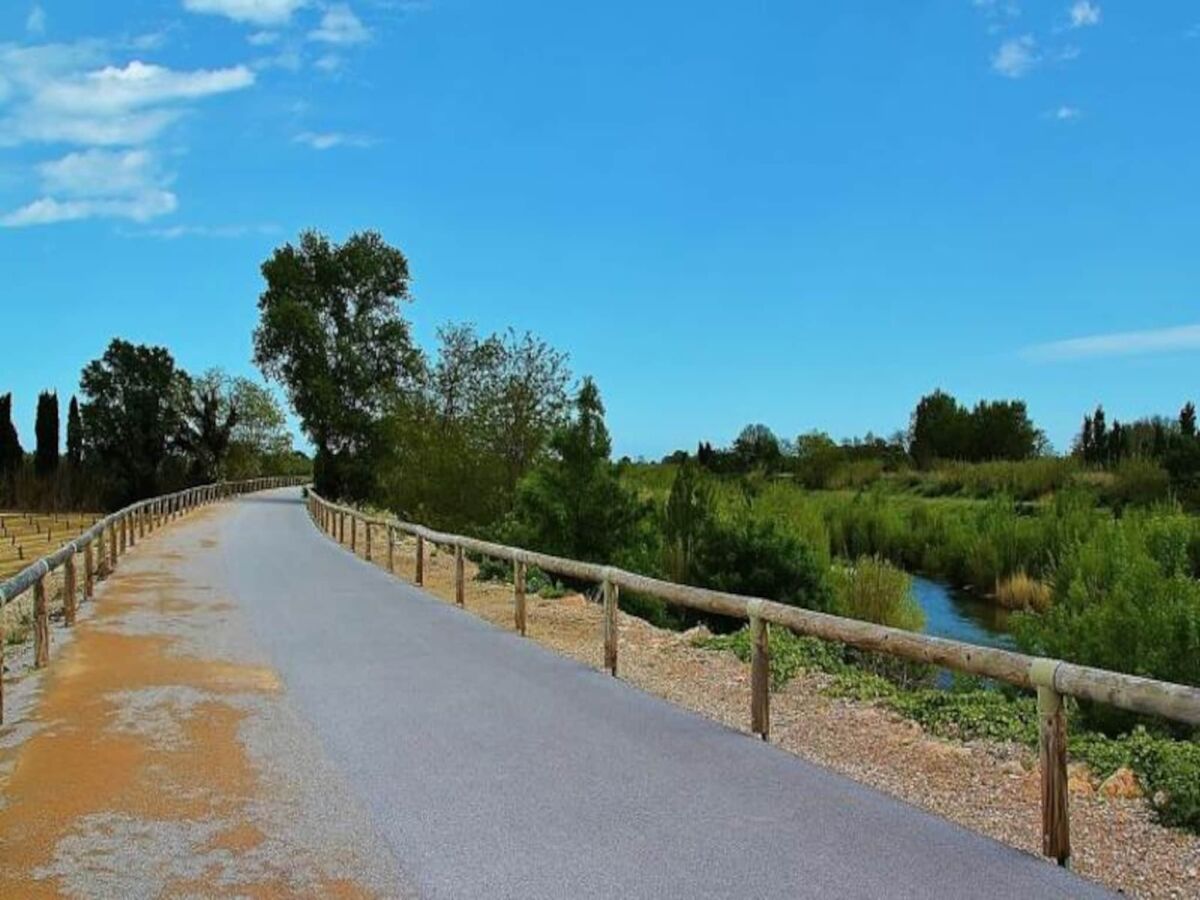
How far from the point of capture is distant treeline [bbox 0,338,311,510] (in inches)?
3152

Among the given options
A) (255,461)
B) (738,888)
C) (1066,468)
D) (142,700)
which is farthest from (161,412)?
(738,888)

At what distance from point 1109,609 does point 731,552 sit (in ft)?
25.8

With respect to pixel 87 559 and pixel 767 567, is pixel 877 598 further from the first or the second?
pixel 87 559

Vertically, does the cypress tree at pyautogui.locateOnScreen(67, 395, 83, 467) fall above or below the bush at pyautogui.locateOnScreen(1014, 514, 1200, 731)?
above

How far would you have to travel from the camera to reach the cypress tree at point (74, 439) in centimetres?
8713

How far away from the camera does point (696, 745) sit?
7.64m

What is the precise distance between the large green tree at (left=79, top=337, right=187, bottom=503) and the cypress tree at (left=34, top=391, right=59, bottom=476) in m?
2.19

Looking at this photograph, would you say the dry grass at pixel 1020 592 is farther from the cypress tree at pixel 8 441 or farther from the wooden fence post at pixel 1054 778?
the cypress tree at pixel 8 441

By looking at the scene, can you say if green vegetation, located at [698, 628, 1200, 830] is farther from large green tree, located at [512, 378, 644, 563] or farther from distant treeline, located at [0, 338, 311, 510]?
distant treeline, located at [0, 338, 311, 510]

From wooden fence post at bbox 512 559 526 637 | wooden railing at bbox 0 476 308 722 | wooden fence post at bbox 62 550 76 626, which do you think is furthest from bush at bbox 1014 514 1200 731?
wooden fence post at bbox 62 550 76 626

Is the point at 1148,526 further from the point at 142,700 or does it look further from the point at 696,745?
the point at 142,700

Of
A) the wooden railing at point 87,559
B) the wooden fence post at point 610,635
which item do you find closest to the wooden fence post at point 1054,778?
the wooden fence post at point 610,635

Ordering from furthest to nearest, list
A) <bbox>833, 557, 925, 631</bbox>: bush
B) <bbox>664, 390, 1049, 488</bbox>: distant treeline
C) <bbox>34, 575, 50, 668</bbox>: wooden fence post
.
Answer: <bbox>664, 390, 1049, 488</bbox>: distant treeline, <bbox>833, 557, 925, 631</bbox>: bush, <bbox>34, 575, 50, 668</bbox>: wooden fence post

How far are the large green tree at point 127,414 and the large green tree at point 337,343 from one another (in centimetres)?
1512
